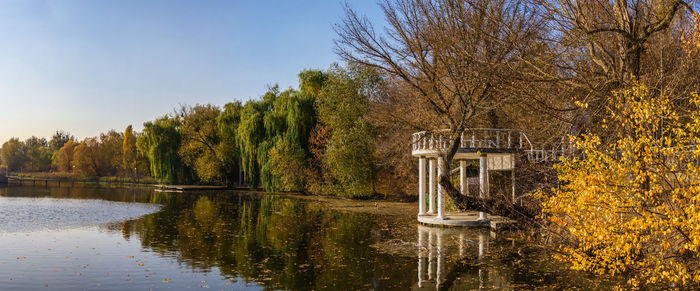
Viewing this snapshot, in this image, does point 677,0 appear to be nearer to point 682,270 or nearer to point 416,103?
point 682,270

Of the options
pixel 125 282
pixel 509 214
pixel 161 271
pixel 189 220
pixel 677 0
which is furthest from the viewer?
pixel 189 220

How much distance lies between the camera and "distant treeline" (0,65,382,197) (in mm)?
36812

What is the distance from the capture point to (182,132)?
57.0 meters

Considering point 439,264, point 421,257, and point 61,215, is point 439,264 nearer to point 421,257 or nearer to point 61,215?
point 421,257

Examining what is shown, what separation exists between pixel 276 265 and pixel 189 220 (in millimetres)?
11709

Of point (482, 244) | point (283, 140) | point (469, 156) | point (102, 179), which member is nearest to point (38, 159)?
point (102, 179)

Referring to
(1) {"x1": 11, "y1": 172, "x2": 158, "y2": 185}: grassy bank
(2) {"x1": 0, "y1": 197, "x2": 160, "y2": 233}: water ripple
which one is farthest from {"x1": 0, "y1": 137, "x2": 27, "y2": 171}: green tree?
(2) {"x1": 0, "y1": 197, "x2": 160, "y2": 233}: water ripple

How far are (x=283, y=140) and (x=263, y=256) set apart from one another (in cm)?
2965

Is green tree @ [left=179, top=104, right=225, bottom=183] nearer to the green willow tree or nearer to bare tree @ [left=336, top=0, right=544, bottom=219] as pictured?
the green willow tree

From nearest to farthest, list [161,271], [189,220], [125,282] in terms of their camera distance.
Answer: [125,282]
[161,271]
[189,220]

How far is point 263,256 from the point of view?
14.2 metres

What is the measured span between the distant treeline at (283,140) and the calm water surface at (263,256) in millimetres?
13010

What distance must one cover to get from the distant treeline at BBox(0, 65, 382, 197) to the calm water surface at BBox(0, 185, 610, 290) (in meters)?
13.0

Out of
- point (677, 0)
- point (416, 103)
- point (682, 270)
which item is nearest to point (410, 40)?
point (677, 0)
